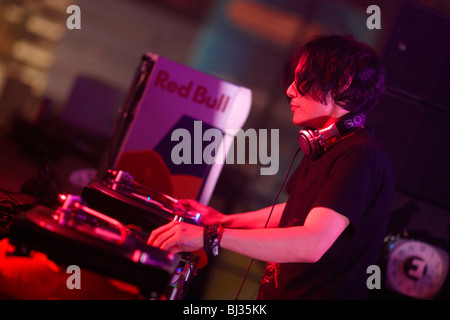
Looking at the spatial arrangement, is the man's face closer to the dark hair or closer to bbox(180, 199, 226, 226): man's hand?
the dark hair

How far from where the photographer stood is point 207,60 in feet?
28.9

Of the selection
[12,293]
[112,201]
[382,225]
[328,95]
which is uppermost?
[328,95]

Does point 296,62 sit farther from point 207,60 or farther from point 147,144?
point 207,60

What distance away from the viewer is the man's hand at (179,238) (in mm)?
1086

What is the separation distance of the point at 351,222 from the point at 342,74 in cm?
46

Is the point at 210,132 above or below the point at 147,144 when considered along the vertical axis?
above

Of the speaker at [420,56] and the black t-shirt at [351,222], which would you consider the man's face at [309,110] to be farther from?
the speaker at [420,56]

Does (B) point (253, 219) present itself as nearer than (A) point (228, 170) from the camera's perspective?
Yes

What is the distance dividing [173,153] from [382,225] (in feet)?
4.49

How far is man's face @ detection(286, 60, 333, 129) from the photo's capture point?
1.39m

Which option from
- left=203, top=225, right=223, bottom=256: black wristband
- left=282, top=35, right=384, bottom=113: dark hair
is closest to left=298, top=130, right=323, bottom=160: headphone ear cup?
left=282, top=35, right=384, bottom=113: dark hair

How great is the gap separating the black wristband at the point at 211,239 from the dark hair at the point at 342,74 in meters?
0.55

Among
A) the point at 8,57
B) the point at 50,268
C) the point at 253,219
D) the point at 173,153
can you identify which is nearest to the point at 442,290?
the point at 253,219

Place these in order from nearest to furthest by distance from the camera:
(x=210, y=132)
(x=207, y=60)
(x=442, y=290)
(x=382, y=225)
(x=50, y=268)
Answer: (x=50, y=268), (x=382, y=225), (x=442, y=290), (x=210, y=132), (x=207, y=60)
